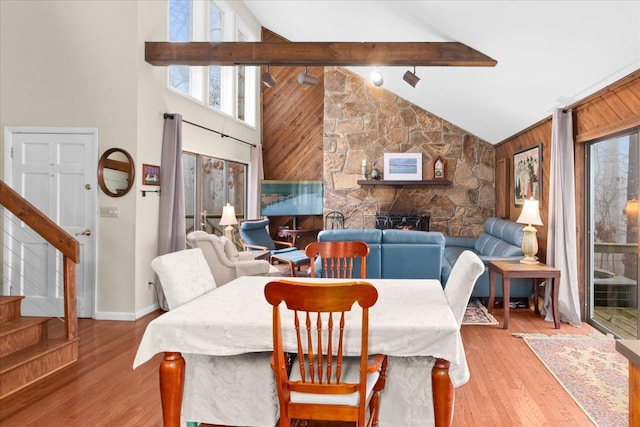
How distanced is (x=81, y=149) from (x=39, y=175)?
0.50 metres

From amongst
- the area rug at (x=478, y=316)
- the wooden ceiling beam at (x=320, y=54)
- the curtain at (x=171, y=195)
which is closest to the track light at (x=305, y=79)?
the wooden ceiling beam at (x=320, y=54)

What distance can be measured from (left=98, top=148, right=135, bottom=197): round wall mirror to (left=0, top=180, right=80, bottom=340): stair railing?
1.04 meters

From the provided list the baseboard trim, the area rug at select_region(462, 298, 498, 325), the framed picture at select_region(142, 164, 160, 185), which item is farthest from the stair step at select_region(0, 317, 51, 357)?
the area rug at select_region(462, 298, 498, 325)

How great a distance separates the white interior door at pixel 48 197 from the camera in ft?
13.6

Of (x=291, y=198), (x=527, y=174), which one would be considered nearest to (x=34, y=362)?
(x=291, y=198)

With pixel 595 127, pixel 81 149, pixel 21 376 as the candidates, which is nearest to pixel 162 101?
pixel 81 149

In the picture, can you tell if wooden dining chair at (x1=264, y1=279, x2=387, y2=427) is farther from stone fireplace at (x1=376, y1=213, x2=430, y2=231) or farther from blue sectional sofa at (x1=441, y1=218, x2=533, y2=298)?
stone fireplace at (x1=376, y1=213, x2=430, y2=231)

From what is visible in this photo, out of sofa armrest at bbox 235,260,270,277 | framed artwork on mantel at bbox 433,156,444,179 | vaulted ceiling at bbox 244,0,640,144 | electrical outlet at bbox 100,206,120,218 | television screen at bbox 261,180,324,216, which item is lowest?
sofa armrest at bbox 235,260,270,277

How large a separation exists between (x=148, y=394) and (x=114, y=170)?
2.50 meters

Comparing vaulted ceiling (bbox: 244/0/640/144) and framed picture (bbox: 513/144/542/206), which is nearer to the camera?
vaulted ceiling (bbox: 244/0/640/144)

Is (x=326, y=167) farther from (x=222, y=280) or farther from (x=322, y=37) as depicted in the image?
(x=222, y=280)

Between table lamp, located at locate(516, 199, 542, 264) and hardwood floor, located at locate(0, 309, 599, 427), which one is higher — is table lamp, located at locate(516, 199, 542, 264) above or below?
above

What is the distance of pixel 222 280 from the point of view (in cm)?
438

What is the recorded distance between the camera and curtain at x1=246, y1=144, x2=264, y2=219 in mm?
7785
